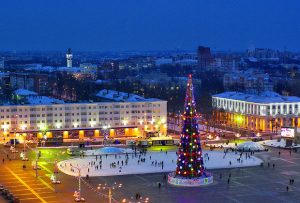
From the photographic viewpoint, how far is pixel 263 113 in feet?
274

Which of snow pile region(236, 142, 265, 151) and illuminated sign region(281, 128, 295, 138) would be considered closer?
snow pile region(236, 142, 265, 151)

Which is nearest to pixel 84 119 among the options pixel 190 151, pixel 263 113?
pixel 263 113

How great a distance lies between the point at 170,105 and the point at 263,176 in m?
52.6

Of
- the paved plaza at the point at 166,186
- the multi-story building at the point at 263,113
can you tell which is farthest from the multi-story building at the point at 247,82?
the paved plaza at the point at 166,186

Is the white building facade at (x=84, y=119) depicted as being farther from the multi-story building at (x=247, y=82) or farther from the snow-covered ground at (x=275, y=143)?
the multi-story building at (x=247, y=82)

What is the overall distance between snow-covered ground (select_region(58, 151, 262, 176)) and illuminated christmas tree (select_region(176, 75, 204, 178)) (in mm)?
5791

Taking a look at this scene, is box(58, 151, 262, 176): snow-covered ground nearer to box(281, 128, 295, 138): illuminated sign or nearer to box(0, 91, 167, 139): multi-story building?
box(281, 128, 295, 138): illuminated sign

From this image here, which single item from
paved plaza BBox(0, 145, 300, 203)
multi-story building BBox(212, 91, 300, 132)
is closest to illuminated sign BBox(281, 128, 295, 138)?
multi-story building BBox(212, 91, 300, 132)

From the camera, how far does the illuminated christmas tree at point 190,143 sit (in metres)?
45.9

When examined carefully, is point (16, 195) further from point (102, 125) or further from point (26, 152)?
point (102, 125)

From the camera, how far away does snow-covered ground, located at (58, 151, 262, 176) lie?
51969mm

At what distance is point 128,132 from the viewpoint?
253ft

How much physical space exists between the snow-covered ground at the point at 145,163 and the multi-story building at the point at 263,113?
22.4m

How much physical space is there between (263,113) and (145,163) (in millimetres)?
31322
